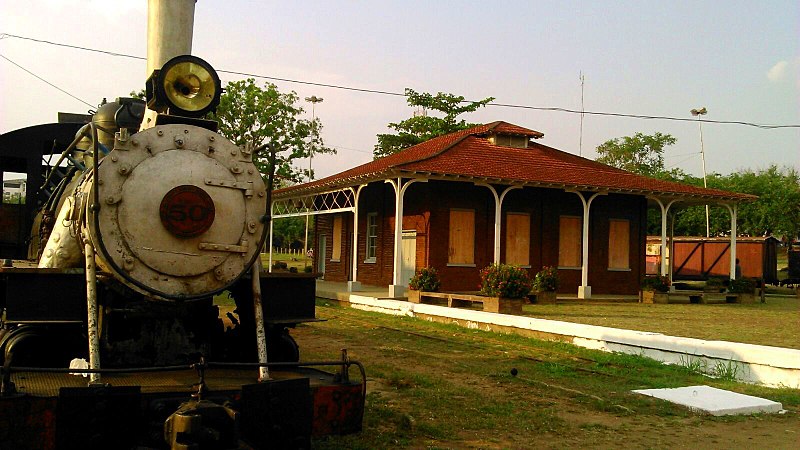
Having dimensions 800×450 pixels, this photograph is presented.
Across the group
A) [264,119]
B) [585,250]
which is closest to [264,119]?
[264,119]

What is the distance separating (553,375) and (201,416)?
230 inches

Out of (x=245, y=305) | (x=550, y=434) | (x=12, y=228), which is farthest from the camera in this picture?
(x=12, y=228)

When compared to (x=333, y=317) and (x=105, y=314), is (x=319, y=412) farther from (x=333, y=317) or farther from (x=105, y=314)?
(x=333, y=317)

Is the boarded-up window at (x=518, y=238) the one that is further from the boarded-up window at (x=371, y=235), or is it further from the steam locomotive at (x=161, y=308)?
the steam locomotive at (x=161, y=308)

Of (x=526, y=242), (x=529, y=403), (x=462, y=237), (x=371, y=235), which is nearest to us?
(x=529, y=403)

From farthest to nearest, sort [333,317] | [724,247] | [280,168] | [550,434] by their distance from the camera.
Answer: [280,168] < [724,247] < [333,317] < [550,434]

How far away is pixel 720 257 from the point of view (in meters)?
31.0

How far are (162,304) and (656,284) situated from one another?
58.0 feet

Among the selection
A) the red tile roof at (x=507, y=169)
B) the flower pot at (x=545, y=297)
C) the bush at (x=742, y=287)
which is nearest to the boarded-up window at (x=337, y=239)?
the red tile roof at (x=507, y=169)

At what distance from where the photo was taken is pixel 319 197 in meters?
24.3

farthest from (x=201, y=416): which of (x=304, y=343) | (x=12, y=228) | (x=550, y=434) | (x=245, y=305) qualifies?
(x=304, y=343)

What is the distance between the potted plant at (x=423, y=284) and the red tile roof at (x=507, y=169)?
232 centimetres

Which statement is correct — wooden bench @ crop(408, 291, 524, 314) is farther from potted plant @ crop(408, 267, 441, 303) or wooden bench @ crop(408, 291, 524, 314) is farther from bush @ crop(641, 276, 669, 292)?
bush @ crop(641, 276, 669, 292)

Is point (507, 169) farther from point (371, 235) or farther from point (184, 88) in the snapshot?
point (184, 88)
